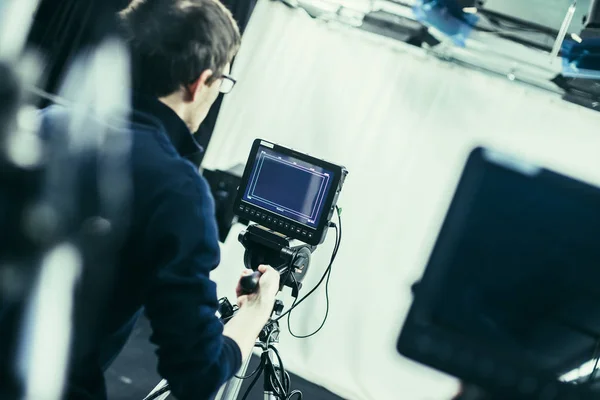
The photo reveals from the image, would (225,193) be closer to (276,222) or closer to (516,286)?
(276,222)

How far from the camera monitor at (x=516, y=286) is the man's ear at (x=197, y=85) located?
2111mm

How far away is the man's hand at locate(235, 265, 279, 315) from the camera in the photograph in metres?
1.00

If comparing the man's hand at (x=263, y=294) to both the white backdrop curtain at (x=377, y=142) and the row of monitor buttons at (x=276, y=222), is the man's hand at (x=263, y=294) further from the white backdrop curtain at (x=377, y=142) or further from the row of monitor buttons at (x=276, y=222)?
the white backdrop curtain at (x=377, y=142)

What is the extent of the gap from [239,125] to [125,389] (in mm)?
1632

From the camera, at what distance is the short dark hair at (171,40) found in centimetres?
83

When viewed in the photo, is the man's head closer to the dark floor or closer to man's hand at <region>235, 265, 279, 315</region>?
man's hand at <region>235, 265, 279, 315</region>

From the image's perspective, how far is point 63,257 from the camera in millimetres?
759

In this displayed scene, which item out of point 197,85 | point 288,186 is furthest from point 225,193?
point 197,85

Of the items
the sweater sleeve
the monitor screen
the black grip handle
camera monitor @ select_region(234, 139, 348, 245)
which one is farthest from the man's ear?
the monitor screen

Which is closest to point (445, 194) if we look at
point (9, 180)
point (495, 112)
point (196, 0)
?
point (495, 112)

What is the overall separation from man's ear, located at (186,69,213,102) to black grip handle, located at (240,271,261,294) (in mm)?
380

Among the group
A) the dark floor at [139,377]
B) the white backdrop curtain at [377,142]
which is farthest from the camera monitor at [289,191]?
the white backdrop curtain at [377,142]

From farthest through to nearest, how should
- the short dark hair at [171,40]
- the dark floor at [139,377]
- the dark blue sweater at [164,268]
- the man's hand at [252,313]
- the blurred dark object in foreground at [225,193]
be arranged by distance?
1. the blurred dark object in foreground at [225,193]
2. the dark floor at [139,377]
3. the man's hand at [252,313]
4. the short dark hair at [171,40]
5. the dark blue sweater at [164,268]

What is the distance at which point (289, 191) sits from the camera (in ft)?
4.49
